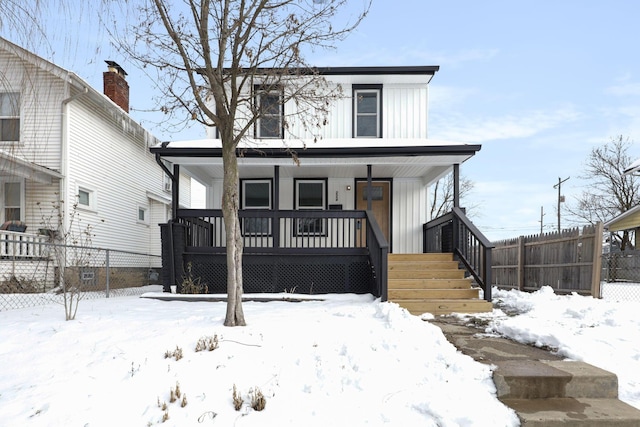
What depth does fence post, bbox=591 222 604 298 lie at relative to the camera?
7906 mm

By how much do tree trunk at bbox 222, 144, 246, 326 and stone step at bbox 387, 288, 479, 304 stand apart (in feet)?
9.79

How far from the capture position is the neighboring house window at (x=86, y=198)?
35.8ft

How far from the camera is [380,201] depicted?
10.3 metres

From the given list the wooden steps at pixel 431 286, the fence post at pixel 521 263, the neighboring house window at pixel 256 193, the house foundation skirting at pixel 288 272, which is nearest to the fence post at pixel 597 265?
the fence post at pixel 521 263

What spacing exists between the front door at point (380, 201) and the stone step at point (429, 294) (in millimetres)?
3656

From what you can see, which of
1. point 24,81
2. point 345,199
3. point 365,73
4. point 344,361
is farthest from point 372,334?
point 365,73

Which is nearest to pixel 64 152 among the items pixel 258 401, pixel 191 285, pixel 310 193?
Answer: pixel 191 285

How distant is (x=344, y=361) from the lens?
3.41 m

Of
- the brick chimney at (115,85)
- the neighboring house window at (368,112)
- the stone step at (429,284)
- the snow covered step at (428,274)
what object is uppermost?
the brick chimney at (115,85)

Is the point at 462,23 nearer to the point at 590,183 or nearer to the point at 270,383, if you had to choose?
the point at 270,383

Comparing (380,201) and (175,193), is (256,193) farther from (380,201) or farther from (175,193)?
(380,201)

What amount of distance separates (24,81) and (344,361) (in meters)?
3.19

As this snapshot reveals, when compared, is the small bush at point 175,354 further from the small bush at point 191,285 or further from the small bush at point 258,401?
the small bush at point 191,285

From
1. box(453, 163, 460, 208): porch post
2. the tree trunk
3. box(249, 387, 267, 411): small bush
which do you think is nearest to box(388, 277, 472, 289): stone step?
box(453, 163, 460, 208): porch post
